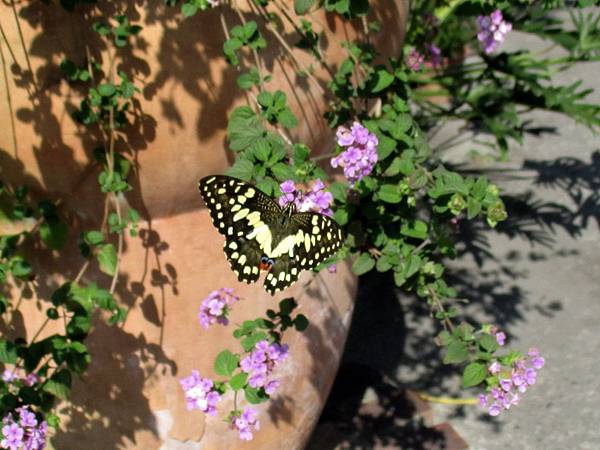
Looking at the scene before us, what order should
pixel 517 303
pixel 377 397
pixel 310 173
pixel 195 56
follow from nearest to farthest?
pixel 310 173 → pixel 195 56 → pixel 377 397 → pixel 517 303

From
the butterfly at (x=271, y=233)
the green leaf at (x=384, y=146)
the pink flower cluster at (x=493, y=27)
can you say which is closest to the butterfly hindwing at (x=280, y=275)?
the butterfly at (x=271, y=233)

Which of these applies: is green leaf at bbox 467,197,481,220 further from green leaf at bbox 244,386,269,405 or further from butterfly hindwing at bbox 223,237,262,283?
green leaf at bbox 244,386,269,405

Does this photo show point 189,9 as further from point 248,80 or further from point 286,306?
point 286,306

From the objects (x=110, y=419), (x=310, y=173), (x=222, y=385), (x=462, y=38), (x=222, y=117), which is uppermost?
(x=462, y=38)

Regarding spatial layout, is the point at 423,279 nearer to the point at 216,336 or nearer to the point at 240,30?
the point at 216,336

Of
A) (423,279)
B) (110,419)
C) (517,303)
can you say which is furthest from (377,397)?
(110,419)

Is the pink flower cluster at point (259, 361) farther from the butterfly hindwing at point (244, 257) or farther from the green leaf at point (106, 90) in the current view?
the green leaf at point (106, 90)

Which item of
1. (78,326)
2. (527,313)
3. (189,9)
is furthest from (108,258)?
(527,313)
